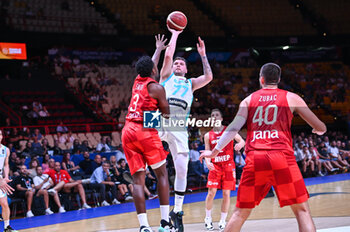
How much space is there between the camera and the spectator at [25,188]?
943 cm

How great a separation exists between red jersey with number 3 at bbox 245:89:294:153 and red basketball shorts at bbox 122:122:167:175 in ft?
3.65

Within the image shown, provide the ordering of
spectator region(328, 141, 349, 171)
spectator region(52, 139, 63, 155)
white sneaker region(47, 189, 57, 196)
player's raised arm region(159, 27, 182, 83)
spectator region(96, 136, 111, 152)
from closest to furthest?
player's raised arm region(159, 27, 182, 83), white sneaker region(47, 189, 57, 196), spectator region(52, 139, 63, 155), spectator region(96, 136, 111, 152), spectator region(328, 141, 349, 171)

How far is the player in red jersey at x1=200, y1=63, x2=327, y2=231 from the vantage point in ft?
13.2

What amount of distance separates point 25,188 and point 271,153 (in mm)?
6812

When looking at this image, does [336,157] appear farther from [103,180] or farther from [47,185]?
[47,185]

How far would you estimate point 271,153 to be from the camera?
4078mm

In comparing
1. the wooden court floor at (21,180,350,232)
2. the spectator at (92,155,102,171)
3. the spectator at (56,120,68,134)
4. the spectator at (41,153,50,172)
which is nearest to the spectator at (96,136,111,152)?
the spectator at (92,155,102,171)

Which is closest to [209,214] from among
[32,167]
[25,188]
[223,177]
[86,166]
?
[223,177]

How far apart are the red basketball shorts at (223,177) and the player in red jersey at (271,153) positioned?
3.08m

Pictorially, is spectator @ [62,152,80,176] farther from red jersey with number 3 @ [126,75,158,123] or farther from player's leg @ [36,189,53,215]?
red jersey with number 3 @ [126,75,158,123]

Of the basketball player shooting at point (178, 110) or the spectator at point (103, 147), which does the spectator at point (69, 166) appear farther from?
the basketball player shooting at point (178, 110)

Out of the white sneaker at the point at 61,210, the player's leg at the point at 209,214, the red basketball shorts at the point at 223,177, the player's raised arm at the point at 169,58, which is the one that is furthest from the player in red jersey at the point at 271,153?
the white sneaker at the point at 61,210

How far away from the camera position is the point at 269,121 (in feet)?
13.7

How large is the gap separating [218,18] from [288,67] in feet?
15.5
